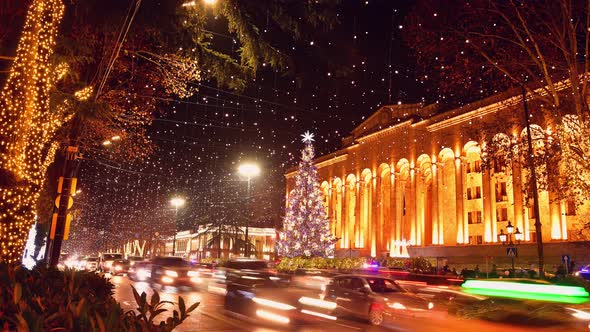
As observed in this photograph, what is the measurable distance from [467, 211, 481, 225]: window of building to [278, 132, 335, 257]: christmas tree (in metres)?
14.5

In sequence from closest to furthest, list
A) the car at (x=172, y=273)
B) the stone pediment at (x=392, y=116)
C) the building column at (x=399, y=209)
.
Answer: the car at (x=172, y=273), the stone pediment at (x=392, y=116), the building column at (x=399, y=209)

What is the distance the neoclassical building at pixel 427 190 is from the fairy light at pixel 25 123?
1278 inches

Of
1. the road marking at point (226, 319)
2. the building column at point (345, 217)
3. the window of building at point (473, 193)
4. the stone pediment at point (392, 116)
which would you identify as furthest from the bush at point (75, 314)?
the building column at point (345, 217)

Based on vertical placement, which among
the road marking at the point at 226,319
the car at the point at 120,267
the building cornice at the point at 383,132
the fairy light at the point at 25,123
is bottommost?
the road marking at the point at 226,319

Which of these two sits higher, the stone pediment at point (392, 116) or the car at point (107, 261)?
the stone pediment at point (392, 116)

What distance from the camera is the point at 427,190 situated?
52.2m

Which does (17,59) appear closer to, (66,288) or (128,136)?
(66,288)

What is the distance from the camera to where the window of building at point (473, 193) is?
1886 inches

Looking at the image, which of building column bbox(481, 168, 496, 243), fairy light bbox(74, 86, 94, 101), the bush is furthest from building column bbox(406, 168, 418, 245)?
the bush

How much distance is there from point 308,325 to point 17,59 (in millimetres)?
9207

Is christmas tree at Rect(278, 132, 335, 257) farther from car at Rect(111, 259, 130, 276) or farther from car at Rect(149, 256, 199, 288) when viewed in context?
car at Rect(149, 256, 199, 288)

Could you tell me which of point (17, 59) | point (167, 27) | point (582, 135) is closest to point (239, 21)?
point (167, 27)

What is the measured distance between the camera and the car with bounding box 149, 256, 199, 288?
2378 cm

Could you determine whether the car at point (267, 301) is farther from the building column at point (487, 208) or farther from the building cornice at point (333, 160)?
the building cornice at point (333, 160)
